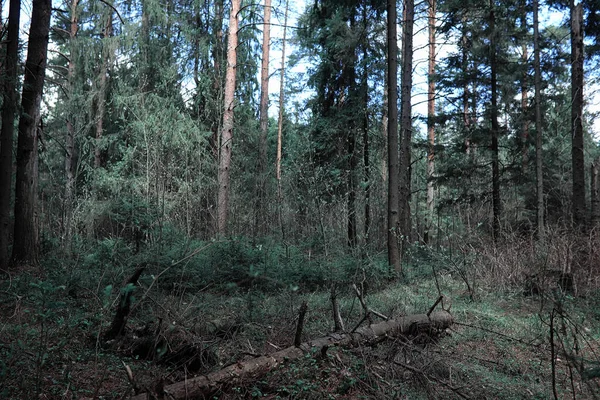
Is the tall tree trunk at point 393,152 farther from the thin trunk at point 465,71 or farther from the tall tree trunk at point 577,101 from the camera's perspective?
the tall tree trunk at point 577,101

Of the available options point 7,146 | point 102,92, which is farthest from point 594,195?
point 102,92

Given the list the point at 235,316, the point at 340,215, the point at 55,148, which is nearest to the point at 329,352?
the point at 235,316

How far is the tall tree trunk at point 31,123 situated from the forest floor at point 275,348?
1.49 meters

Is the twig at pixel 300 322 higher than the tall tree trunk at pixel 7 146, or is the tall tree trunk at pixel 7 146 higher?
the tall tree trunk at pixel 7 146

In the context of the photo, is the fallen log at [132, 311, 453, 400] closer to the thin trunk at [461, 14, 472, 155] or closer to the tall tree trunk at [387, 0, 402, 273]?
the tall tree trunk at [387, 0, 402, 273]

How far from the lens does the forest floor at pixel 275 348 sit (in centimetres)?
353

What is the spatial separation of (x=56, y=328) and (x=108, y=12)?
53.8ft

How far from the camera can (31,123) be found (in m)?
8.44

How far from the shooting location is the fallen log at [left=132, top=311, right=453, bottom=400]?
3.26 m

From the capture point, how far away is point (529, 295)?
788 centimetres

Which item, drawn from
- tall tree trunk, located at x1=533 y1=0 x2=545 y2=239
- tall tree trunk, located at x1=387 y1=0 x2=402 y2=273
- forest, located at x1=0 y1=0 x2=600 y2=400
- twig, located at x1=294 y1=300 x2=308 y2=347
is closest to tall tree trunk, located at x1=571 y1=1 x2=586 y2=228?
forest, located at x1=0 y1=0 x2=600 y2=400

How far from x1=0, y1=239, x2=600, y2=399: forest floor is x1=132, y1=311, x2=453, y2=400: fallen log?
0.08 m

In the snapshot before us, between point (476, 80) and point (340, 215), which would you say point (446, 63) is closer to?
point (476, 80)

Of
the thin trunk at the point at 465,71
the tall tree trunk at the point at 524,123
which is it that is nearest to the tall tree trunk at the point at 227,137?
the thin trunk at the point at 465,71
